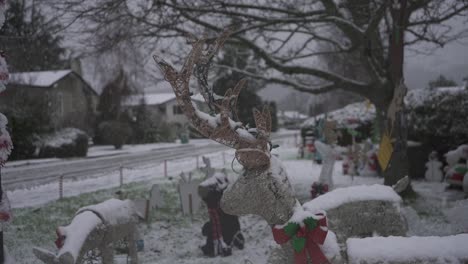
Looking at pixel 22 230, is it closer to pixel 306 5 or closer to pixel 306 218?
pixel 306 218

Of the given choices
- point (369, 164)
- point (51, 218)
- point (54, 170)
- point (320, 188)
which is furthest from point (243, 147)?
point (54, 170)

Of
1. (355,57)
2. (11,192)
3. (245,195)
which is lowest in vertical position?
(11,192)

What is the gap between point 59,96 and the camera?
96.4ft

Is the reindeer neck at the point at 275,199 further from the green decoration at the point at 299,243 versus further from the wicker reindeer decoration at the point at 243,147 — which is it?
the green decoration at the point at 299,243

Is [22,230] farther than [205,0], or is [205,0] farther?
[205,0]

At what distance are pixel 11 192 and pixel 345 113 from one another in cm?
1418

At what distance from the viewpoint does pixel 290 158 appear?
18.7 meters

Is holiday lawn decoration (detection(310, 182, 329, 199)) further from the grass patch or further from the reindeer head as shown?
the reindeer head

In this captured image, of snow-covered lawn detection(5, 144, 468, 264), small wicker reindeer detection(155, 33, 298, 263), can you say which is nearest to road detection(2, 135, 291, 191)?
snow-covered lawn detection(5, 144, 468, 264)

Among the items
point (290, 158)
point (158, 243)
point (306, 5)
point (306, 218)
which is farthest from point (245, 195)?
point (290, 158)

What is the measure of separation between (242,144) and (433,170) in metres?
9.42

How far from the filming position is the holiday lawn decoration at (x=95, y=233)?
11.5ft

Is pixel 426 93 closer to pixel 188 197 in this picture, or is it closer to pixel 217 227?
pixel 188 197

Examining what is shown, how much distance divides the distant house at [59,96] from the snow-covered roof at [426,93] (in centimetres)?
1761
